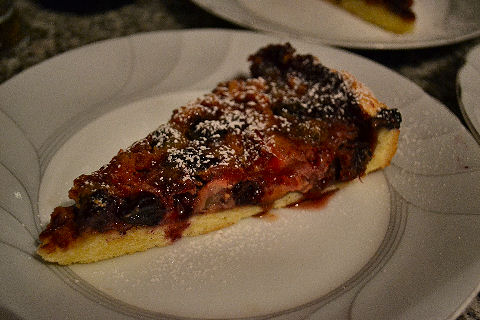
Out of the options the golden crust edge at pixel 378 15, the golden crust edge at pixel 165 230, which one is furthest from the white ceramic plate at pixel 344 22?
the golden crust edge at pixel 165 230

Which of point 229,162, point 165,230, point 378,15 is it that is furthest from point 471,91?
point 165,230

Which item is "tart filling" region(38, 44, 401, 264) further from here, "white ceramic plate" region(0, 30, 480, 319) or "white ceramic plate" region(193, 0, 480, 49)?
"white ceramic plate" region(193, 0, 480, 49)

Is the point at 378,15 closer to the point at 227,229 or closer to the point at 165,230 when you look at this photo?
the point at 227,229

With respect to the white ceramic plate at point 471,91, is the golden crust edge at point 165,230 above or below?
below

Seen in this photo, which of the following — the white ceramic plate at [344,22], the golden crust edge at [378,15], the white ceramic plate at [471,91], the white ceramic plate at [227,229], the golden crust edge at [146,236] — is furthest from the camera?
the golden crust edge at [378,15]

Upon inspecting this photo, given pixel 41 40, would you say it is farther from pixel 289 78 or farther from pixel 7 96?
pixel 289 78

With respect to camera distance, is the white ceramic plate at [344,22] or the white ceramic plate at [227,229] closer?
the white ceramic plate at [227,229]

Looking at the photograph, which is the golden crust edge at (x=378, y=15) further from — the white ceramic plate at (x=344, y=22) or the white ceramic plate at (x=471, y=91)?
the white ceramic plate at (x=471, y=91)
